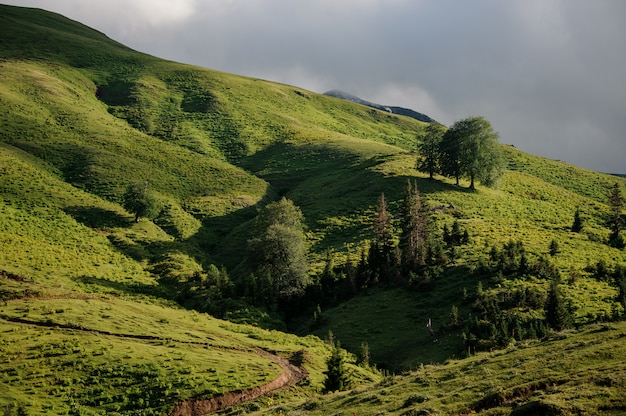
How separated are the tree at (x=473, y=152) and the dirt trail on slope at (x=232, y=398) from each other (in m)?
66.5

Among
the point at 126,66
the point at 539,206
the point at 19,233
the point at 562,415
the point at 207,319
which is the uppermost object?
the point at 126,66

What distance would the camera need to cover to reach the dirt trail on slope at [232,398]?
3130cm

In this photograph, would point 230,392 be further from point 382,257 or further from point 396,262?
point 382,257

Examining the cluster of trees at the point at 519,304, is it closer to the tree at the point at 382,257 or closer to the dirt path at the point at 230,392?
the tree at the point at 382,257

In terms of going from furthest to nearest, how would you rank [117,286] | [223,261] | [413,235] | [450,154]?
1. [450,154]
2. [223,261]
3. [413,235]
4. [117,286]

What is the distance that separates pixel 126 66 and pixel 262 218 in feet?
480

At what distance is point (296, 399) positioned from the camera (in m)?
33.0

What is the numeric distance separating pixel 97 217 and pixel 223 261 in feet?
73.9

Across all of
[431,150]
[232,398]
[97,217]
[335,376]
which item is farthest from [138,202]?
[431,150]

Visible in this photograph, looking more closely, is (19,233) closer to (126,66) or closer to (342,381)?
(342,381)

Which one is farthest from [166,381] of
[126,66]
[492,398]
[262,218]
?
[126,66]

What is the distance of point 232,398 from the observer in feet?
108

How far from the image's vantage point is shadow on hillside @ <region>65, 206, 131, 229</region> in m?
73.2

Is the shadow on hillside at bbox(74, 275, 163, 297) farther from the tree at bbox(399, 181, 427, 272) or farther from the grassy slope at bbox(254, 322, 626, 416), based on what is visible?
the tree at bbox(399, 181, 427, 272)
